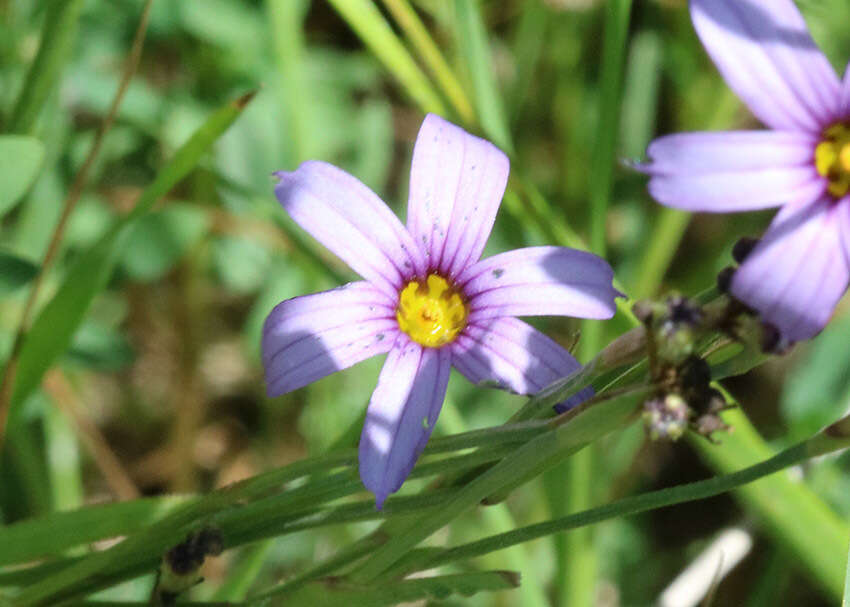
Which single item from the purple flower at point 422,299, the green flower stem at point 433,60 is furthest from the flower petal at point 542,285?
the green flower stem at point 433,60

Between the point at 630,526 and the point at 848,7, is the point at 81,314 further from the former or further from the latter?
the point at 848,7

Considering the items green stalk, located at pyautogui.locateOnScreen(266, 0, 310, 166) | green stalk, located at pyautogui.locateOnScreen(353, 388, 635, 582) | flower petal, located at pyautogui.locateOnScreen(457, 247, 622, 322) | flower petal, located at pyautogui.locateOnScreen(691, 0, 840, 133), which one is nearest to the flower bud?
green stalk, located at pyautogui.locateOnScreen(353, 388, 635, 582)

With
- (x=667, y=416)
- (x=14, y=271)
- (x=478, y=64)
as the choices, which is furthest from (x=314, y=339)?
(x=478, y=64)

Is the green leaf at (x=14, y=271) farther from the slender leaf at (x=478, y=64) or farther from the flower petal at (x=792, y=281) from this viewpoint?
the flower petal at (x=792, y=281)

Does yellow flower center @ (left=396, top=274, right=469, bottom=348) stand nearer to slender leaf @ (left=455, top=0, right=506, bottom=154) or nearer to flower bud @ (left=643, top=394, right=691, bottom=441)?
flower bud @ (left=643, top=394, right=691, bottom=441)

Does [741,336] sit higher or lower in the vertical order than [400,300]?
lower

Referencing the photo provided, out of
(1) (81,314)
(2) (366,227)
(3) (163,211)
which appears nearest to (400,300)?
(2) (366,227)
